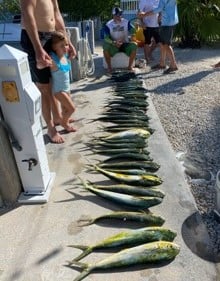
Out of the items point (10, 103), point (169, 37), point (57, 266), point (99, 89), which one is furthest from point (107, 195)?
point (169, 37)

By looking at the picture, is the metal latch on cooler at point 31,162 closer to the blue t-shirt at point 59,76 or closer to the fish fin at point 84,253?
the fish fin at point 84,253

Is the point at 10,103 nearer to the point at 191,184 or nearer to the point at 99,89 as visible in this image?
the point at 191,184

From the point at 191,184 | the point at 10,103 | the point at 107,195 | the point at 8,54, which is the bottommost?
the point at 191,184

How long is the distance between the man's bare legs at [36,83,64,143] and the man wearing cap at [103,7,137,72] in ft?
11.8

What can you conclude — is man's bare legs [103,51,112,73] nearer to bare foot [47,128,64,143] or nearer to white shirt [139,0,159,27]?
white shirt [139,0,159,27]

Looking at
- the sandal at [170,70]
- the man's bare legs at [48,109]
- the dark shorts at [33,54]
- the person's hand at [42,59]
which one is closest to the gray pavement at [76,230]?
the man's bare legs at [48,109]

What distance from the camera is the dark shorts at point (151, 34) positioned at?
27.1 ft

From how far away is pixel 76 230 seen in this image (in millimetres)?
2992

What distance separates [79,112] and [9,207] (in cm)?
256

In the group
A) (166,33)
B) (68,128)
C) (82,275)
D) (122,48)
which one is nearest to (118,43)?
(122,48)

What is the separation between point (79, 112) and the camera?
18.4 ft

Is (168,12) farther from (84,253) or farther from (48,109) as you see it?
(84,253)

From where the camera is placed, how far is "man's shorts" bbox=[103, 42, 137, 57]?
7.68m

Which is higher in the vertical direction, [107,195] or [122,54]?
[122,54]
